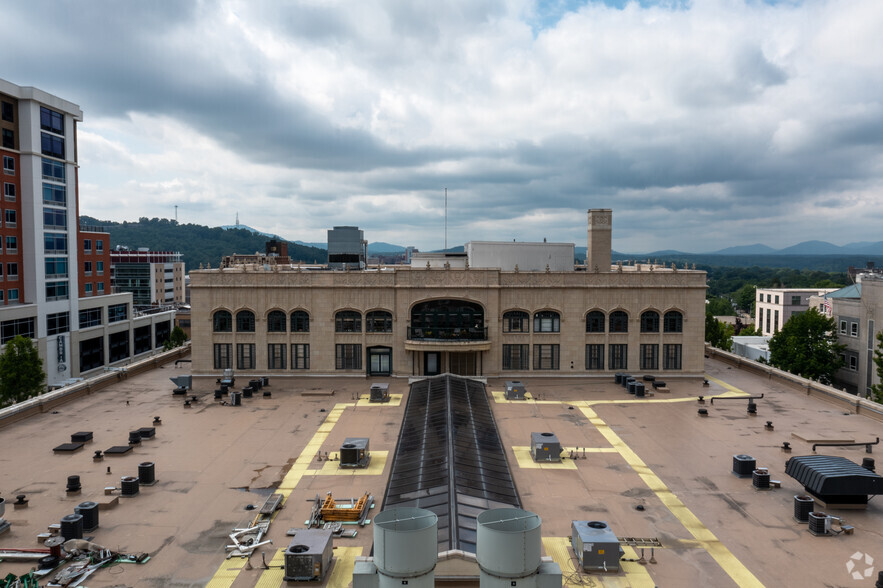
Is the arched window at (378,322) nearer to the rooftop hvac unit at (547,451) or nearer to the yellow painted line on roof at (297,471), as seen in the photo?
the yellow painted line on roof at (297,471)

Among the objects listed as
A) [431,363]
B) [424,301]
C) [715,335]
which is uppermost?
[424,301]

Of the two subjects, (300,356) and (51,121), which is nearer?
(300,356)

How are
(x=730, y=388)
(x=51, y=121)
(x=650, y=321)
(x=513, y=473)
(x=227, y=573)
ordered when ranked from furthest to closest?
(x=51, y=121) → (x=650, y=321) → (x=730, y=388) → (x=513, y=473) → (x=227, y=573)

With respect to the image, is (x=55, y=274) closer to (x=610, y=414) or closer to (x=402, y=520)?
(x=610, y=414)

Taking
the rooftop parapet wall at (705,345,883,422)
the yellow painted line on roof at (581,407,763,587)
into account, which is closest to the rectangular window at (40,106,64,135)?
the yellow painted line on roof at (581,407,763,587)

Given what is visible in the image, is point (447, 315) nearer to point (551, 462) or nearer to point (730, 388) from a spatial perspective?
point (551, 462)

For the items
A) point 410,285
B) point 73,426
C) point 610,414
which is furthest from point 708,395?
point 73,426

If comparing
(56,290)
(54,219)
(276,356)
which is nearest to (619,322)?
(276,356)
